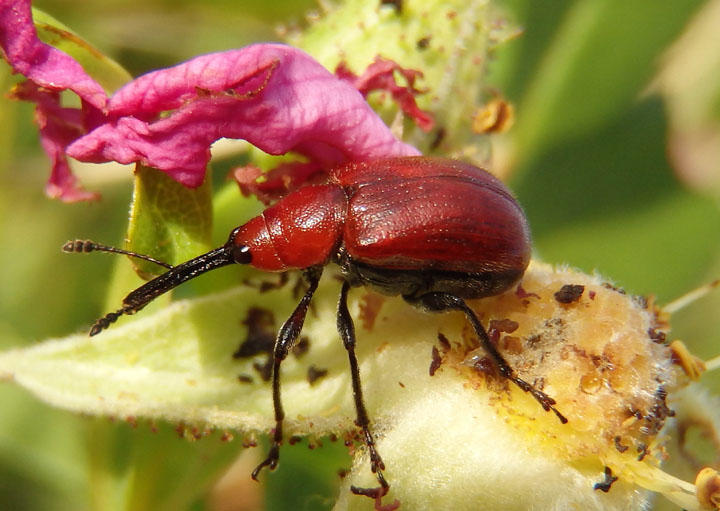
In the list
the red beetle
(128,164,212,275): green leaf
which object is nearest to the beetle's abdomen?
the red beetle

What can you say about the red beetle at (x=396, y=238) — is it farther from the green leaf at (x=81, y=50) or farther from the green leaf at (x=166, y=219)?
the green leaf at (x=81, y=50)

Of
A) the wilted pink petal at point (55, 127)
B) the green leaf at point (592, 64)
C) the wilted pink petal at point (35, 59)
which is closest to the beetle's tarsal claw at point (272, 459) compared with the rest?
the wilted pink petal at point (55, 127)

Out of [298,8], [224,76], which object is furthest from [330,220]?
[298,8]

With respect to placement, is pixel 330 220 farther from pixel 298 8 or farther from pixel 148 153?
pixel 298 8

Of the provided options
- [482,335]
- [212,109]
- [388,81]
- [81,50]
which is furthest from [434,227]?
[81,50]

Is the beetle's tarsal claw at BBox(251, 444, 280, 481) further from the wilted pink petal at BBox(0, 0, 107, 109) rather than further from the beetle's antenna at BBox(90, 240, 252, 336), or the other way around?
the wilted pink petal at BBox(0, 0, 107, 109)
